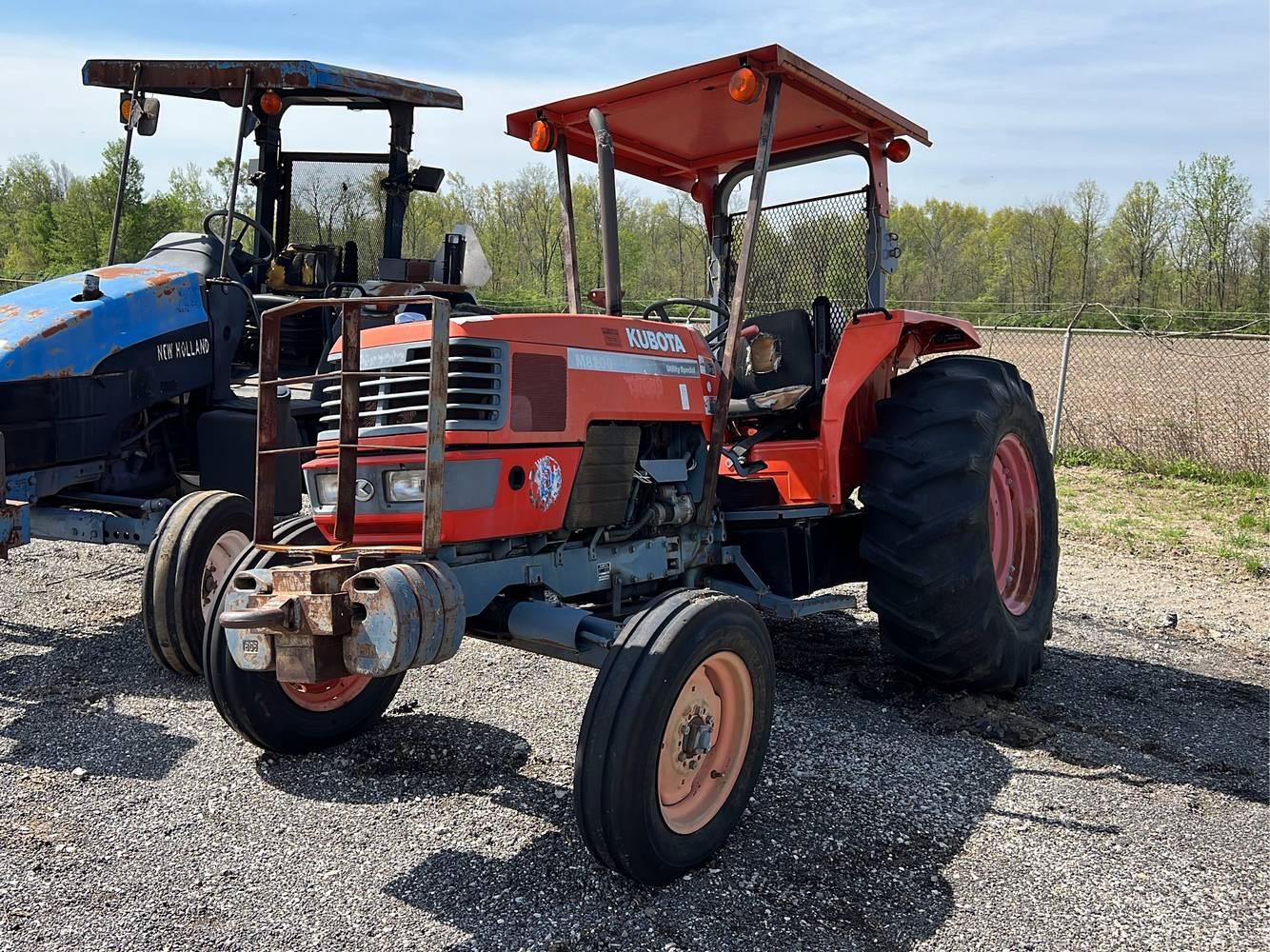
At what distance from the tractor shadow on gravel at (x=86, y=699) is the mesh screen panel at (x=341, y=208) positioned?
2511mm

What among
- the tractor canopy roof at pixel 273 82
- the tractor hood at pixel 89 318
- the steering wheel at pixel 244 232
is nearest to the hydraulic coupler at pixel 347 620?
the tractor hood at pixel 89 318

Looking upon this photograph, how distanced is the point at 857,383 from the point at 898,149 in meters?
1.26

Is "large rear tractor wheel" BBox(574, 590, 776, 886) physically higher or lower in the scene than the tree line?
lower

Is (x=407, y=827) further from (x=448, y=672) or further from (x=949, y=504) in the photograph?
(x=949, y=504)

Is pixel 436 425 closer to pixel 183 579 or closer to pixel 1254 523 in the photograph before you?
pixel 183 579

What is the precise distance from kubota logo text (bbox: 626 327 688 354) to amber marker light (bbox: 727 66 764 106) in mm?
849

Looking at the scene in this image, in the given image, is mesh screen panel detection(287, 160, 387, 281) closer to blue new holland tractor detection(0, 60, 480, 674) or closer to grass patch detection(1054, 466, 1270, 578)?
blue new holland tractor detection(0, 60, 480, 674)

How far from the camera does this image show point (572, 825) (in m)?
3.23

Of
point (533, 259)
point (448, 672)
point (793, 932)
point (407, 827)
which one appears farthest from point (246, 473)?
point (533, 259)

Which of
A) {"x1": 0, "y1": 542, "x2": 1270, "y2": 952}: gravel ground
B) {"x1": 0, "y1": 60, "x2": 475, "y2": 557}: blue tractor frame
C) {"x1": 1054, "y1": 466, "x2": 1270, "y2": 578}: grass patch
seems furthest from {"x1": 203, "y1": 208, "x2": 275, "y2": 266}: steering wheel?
{"x1": 1054, "y1": 466, "x2": 1270, "y2": 578}: grass patch

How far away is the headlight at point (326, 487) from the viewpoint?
3279 millimetres

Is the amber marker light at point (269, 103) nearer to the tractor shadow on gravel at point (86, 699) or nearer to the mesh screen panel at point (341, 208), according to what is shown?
the mesh screen panel at point (341, 208)

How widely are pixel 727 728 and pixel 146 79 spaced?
513 cm

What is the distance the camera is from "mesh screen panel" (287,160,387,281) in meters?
6.49
